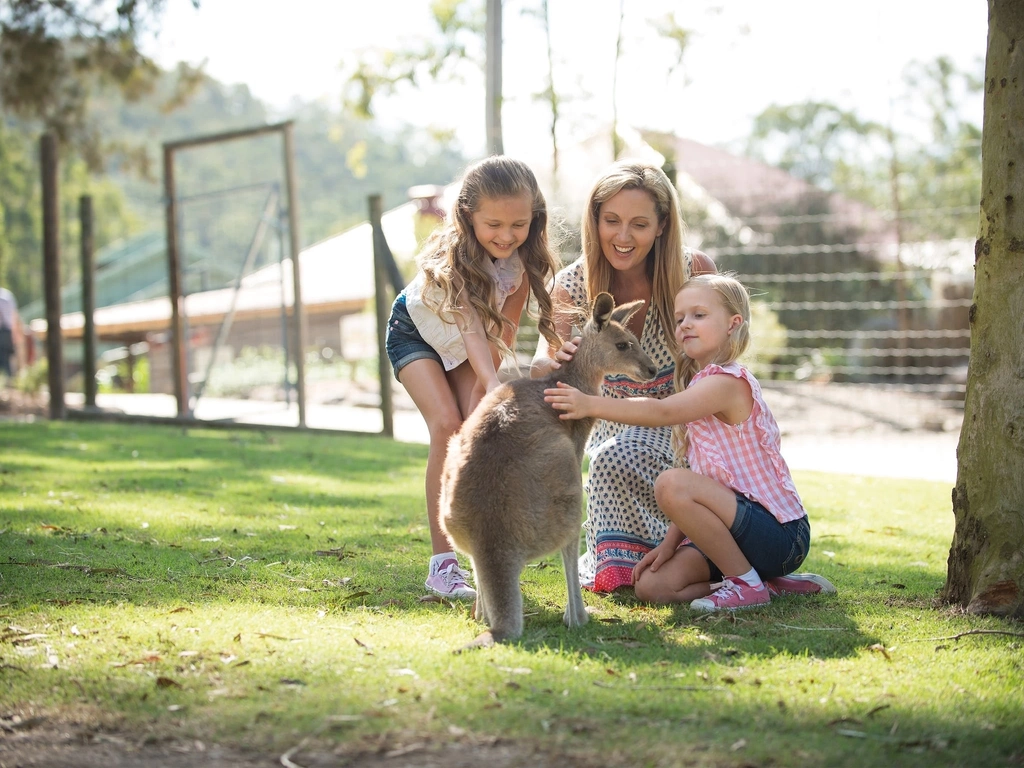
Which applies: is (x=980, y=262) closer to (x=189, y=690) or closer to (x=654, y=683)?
(x=654, y=683)

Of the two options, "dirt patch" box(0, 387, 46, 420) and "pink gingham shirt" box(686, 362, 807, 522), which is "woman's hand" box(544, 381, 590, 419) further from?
"dirt patch" box(0, 387, 46, 420)

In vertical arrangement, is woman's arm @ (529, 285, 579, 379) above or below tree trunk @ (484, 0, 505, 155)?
below

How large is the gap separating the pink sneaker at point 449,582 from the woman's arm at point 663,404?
31.9 inches

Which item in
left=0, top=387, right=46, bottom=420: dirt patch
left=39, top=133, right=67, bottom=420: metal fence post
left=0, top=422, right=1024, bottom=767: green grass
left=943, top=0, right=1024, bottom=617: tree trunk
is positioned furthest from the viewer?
left=0, top=387, right=46, bottom=420: dirt patch

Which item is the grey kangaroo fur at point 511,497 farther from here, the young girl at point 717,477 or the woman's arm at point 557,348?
the woman's arm at point 557,348

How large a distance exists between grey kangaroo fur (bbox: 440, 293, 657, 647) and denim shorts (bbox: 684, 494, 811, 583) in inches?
25.1

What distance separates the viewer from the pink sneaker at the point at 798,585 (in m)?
3.89

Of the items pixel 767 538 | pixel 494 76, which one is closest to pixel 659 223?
pixel 767 538

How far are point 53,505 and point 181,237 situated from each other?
5.43m

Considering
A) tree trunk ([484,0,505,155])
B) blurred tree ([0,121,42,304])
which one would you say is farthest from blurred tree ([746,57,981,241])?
blurred tree ([0,121,42,304])

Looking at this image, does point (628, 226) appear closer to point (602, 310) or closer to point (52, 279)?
point (602, 310)

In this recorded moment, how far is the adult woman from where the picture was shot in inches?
166

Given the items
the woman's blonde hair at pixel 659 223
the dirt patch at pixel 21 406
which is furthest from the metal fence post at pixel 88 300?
the woman's blonde hair at pixel 659 223

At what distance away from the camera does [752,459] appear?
3.80m
